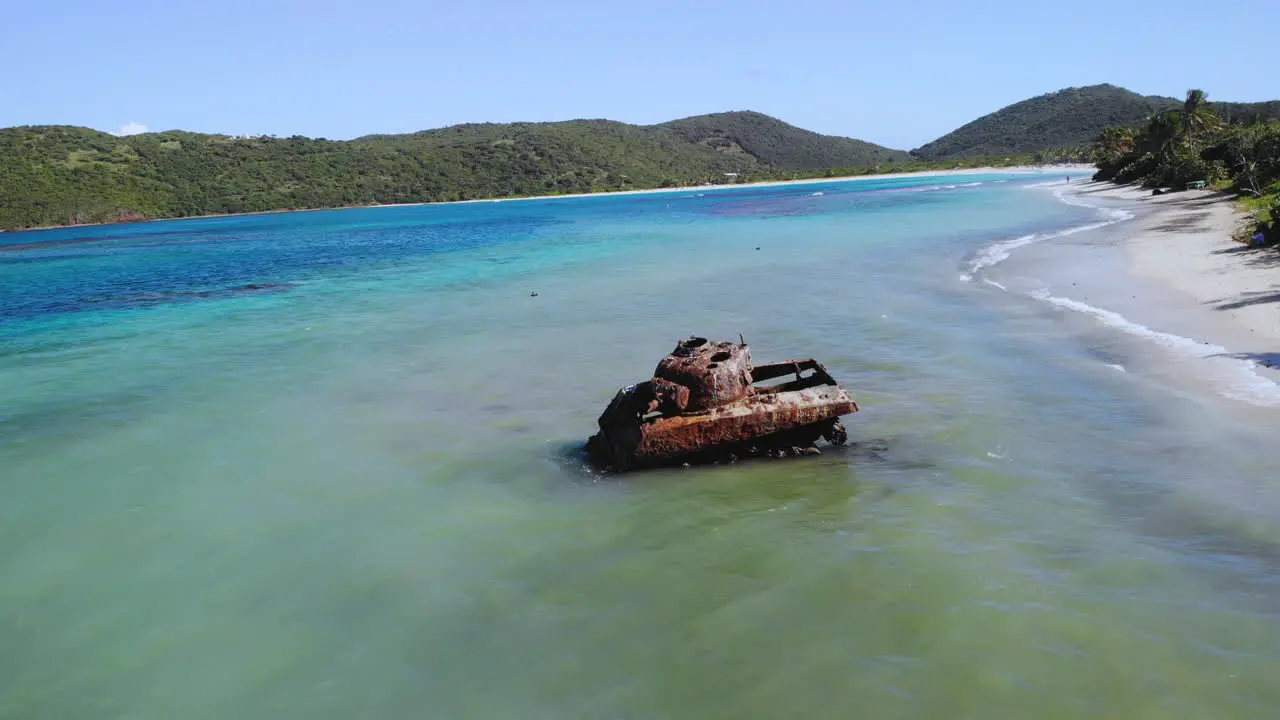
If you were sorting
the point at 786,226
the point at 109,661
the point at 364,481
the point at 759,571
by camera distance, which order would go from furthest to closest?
the point at 786,226
the point at 364,481
the point at 759,571
the point at 109,661

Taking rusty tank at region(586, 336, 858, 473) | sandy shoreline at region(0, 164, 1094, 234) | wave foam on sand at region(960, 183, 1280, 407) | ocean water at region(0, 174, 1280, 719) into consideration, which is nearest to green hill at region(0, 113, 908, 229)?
sandy shoreline at region(0, 164, 1094, 234)

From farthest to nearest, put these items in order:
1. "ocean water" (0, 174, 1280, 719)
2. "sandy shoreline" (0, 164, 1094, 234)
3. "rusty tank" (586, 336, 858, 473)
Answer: "sandy shoreline" (0, 164, 1094, 234), "rusty tank" (586, 336, 858, 473), "ocean water" (0, 174, 1280, 719)

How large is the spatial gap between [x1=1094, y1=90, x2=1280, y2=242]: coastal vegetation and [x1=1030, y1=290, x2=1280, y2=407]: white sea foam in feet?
27.2

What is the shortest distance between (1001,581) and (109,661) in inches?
277

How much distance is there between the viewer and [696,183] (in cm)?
17662

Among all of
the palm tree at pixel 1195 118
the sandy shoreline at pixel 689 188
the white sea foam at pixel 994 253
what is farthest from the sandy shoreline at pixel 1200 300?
the sandy shoreline at pixel 689 188

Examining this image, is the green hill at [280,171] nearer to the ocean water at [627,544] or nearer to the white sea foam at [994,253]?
the white sea foam at [994,253]

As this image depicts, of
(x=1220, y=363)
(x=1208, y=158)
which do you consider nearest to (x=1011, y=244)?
(x=1220, y=363)

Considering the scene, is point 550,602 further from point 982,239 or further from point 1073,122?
point 1073,122

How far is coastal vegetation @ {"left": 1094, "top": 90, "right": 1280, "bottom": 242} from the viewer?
31.7m

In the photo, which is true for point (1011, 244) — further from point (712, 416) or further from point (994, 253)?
point (712, 416)

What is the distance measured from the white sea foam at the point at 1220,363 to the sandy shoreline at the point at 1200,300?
0.04ft

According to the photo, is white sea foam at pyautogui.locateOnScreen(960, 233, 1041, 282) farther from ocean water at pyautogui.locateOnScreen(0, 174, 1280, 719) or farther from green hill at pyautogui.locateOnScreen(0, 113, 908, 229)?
green hill at pyautogui.locateOnScreen(0, 113, 908, 229)

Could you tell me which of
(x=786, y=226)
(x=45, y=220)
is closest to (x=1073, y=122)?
(x=786, y=226)
